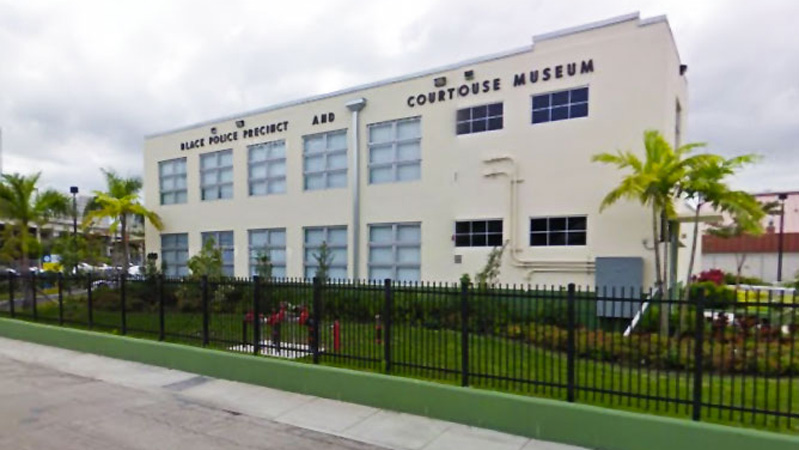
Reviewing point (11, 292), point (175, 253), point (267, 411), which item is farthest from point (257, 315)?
point (175, 253)

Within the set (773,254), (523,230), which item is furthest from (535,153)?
(773,254)

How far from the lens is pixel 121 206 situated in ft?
56.6

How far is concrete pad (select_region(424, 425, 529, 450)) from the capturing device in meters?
4.71

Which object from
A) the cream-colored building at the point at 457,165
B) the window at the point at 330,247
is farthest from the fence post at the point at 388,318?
the window at the point at 330,247

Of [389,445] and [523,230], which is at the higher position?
[523,230]

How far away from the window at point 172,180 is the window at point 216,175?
1.23 m

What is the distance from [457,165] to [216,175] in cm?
972

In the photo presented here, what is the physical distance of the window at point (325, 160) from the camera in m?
14.2

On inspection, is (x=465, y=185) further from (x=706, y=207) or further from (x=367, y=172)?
(x=706, y=207)

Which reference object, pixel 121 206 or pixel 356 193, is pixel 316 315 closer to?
pixel 356 193

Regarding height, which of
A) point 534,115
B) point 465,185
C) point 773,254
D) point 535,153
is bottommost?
point 773,254

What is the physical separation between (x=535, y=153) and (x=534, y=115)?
3.16 feet

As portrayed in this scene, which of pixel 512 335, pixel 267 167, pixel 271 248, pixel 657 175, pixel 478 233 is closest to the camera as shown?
pixel 512 335

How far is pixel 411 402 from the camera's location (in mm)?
5676
